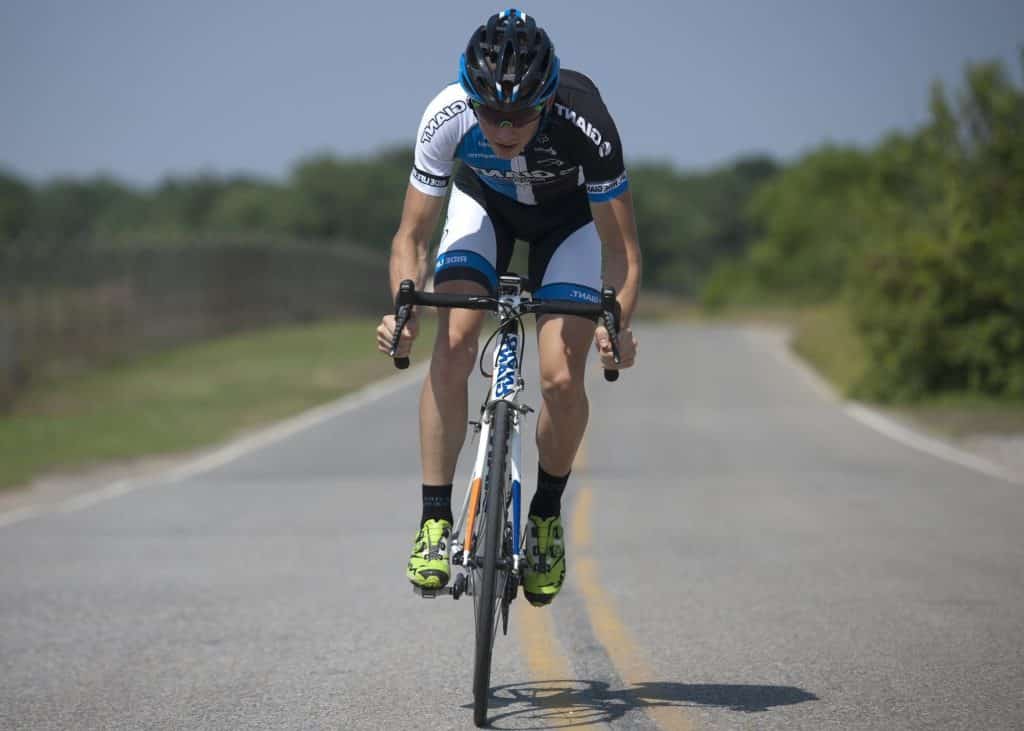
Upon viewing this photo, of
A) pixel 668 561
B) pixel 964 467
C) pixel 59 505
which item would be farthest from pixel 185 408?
pixel 668 561

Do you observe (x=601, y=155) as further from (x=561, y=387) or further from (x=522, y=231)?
(x=561, y=387)

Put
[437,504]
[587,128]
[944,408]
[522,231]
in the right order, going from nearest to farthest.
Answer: [587,128] < [437,504] < [522,231] < [944,408]

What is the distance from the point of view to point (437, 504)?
5895mm

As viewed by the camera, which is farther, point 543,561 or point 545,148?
point 543,561

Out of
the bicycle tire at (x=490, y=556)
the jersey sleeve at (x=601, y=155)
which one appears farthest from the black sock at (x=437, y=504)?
the jersey sleeve at (x=601, y=155)

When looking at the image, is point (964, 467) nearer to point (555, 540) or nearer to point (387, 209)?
point (555, 540)

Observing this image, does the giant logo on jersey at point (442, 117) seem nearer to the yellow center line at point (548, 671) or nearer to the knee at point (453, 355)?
the knee at point (453, 355)

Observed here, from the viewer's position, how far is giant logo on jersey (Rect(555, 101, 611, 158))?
567 centimetres

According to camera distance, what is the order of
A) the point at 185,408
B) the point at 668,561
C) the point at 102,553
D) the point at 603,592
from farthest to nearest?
1. the point at 185,408
2. the point at 102,553
3. the point at 668,561
4. the point at 603,592

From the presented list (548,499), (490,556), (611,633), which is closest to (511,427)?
(548,499)

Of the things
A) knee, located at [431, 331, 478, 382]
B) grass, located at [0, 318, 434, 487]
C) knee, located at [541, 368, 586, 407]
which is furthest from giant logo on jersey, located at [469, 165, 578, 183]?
grass, located at [0, 318, 434, 487]

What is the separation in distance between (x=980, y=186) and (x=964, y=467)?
31.8 feet

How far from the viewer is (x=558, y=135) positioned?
5688mm

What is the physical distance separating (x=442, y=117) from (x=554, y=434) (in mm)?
1306
